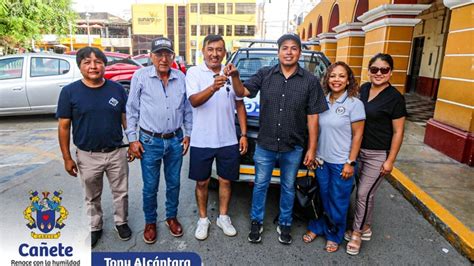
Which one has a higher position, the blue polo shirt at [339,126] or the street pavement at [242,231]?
the blue polo shirt at [339,126]

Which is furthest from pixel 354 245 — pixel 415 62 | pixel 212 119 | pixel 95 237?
pixel 415 62

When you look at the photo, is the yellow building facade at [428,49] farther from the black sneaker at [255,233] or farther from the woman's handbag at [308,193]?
the black sneaker at [255,233]

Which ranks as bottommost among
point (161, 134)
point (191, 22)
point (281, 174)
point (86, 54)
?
point (281, 174)

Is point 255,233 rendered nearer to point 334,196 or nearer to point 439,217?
point 334,196

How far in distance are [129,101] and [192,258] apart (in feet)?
4.60

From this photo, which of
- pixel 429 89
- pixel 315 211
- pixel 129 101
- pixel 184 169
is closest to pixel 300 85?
pixel 315 211

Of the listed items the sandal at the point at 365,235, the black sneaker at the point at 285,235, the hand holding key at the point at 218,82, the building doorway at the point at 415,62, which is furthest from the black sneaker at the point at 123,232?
the building doorway at the point at 415,62

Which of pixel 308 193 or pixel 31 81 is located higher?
pixel 31 81

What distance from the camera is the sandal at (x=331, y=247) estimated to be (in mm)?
2795

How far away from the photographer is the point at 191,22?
171 ft

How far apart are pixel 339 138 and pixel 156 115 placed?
149 cm

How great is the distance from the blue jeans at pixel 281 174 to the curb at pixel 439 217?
1.51 metres

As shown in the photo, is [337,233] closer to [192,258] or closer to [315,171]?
[315,171]

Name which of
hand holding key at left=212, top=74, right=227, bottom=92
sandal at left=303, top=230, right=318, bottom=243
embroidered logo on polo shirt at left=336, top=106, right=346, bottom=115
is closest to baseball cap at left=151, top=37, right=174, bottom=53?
hand holding key at left=212, top=74, right=227, bottom=92
